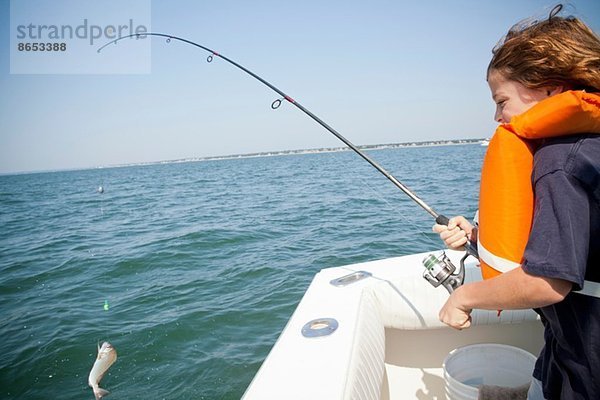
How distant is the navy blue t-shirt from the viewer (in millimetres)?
804

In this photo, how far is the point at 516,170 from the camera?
98 cm

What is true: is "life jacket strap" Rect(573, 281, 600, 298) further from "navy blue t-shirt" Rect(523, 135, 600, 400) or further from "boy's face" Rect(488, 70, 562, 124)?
"boy's face" Rect(488, 70, 562, 124)

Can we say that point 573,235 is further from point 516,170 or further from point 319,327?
point 319,327

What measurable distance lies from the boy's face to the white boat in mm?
1261

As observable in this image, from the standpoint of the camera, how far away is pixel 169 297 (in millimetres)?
5891

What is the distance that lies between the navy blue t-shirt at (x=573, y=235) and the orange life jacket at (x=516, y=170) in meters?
0.04

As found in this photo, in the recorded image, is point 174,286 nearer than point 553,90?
No

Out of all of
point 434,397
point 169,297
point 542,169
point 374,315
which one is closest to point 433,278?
point 374,315

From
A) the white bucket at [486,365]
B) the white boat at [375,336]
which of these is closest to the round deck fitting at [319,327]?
the white boat at [375,336]

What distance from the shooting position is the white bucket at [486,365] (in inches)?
88.8

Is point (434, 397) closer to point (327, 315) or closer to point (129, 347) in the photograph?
point (327, 315)

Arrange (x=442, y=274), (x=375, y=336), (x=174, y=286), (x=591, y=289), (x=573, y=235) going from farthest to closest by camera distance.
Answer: (x=174, y=286) → (x=375, y=336) → (x=442, y=274) → (x=591, y=289) → (x=573, y=235)

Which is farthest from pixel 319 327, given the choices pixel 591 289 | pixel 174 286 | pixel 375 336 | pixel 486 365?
pixel 174 286

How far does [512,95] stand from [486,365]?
78.7 inches
